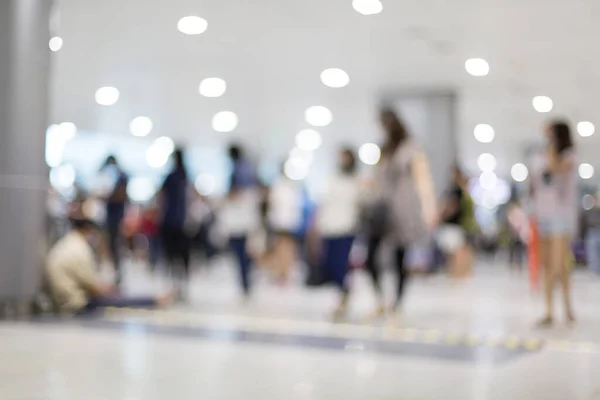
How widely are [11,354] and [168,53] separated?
997 cm

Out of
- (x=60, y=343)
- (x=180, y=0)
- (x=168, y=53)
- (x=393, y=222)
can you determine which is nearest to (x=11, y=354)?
(x=60, y=343)

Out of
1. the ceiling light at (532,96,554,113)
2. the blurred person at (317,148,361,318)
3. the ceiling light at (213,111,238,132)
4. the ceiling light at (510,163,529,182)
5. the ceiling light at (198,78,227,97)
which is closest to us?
the blurred person at (317,148,361,318)

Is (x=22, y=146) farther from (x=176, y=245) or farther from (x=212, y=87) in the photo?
(x=212, y=87)

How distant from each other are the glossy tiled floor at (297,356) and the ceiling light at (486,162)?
26.8m

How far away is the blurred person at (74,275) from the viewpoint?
8.07 meters

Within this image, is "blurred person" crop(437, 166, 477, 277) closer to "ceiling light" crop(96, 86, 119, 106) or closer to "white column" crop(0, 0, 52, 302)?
"ceiling light" crop(96, 86, 119, 106)

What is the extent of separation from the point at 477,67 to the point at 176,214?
786cm

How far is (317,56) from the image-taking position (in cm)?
1472

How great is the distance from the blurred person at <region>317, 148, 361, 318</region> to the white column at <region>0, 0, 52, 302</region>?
2994 mm

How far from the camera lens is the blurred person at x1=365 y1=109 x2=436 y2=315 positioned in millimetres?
7684

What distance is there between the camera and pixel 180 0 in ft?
35.2

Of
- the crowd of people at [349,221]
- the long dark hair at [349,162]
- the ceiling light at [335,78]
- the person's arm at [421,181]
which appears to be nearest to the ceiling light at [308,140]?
the ceiling light at [335,78]

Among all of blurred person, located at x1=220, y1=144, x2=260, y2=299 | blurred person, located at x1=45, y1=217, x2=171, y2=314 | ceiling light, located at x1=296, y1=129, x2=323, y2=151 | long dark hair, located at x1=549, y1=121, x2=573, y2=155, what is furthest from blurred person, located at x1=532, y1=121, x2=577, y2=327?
ceiling light, located at x1=296, y1=129, x2=323, y2=151

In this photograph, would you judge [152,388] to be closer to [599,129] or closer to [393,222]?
[393,222]
